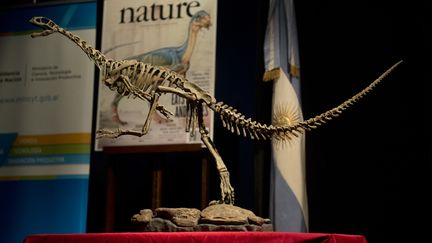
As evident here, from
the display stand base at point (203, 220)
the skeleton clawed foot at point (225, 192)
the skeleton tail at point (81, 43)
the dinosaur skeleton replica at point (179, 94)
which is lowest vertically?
the display stand base at point (203, 220)

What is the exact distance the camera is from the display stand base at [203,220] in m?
2.95

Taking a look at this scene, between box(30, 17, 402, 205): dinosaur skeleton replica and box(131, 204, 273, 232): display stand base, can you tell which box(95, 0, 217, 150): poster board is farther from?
box(131, 204, 273, 232): display stand base

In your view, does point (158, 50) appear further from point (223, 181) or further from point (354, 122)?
point (223, 181)

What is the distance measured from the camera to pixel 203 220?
9.75 feet

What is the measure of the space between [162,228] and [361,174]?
1707 millimetres

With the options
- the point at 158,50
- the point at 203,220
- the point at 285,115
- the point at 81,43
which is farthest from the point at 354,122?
the point at 81,43

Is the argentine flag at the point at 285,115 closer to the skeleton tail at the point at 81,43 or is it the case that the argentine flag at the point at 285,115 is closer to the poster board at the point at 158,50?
the poster board at the point at 158,50

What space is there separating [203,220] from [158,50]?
75.1 inches

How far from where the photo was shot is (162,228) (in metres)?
3.03

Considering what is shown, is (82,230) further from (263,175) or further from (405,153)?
(405,153)

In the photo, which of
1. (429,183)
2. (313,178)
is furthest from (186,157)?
(429,183)

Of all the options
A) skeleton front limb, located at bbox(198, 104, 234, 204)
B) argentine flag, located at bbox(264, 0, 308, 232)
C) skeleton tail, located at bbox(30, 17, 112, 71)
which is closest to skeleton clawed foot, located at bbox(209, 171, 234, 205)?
skeleton front limb, located at bbox(198, 104, 234, 204)

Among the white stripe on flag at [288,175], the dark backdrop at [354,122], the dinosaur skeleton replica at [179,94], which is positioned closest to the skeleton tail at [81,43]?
the dinosaur skeleton replica at [179,94]

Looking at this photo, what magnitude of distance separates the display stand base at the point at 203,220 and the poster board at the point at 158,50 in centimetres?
133
